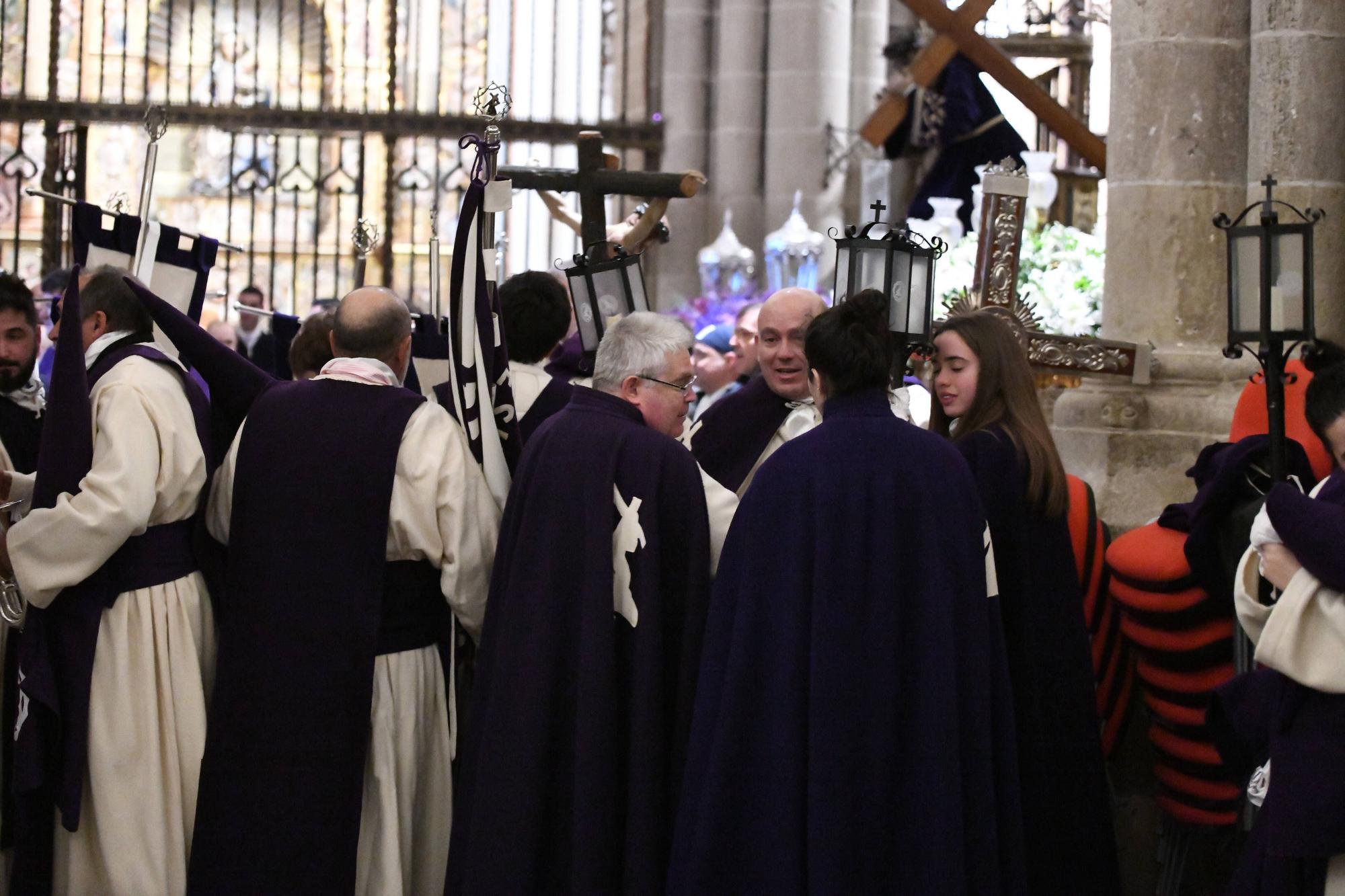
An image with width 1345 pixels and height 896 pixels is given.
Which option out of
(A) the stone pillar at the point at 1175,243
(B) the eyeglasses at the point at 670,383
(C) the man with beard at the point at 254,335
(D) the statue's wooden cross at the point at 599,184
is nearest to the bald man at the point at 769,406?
(D) the statue's wooden cross at the point at 599,184

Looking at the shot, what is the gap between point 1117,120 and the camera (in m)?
5.61

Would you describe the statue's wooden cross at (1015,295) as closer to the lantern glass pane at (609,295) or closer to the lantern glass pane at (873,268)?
the lantern glass pane at (873,268)

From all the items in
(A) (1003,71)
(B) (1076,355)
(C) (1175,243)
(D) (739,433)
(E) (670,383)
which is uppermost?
(A) (1003,71)

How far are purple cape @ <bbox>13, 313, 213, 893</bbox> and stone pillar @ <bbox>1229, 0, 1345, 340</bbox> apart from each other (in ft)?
10.9

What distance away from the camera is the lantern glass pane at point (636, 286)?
455cm

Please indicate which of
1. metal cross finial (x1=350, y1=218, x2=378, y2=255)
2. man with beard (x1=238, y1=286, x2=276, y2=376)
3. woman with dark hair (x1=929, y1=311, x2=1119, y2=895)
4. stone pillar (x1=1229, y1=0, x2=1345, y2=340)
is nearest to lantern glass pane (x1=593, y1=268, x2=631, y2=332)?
woman with dark hair (x1=929, y1=311, x2=1119, y2=895)

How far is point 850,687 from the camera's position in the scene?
3.46 meters

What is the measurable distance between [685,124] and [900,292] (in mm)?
8075

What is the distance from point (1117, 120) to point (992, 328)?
185 cm

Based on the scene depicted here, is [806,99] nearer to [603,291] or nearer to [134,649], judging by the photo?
[603,291]

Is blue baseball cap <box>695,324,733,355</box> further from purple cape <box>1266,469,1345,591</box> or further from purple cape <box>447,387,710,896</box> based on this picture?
purple cape <box>1266,469,1345,591</box>

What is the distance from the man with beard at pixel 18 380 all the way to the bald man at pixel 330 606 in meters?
0.91

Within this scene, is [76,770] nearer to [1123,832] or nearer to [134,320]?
[134,320]

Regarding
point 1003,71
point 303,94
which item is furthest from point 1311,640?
point 303,94
